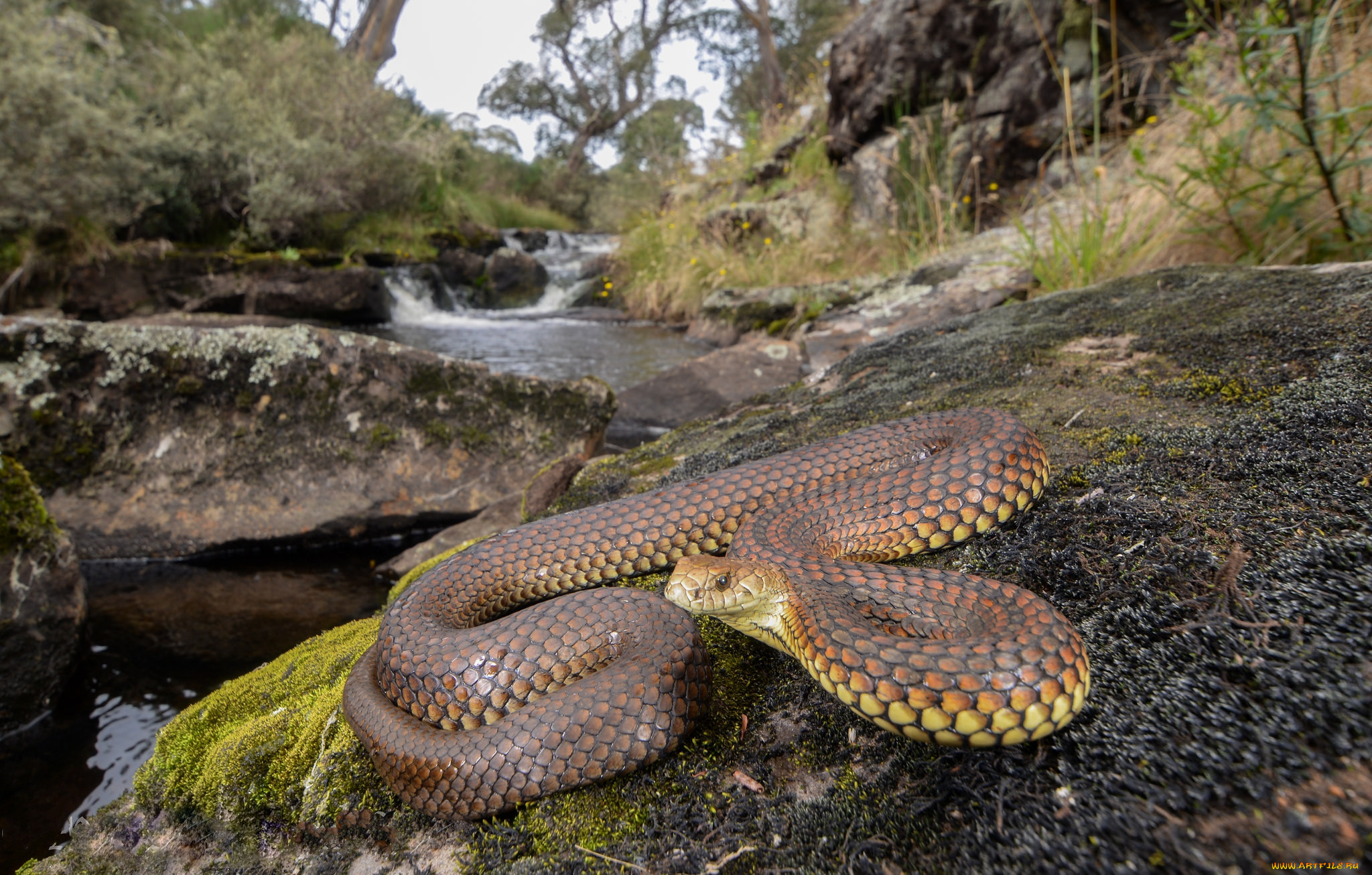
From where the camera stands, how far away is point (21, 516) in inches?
128

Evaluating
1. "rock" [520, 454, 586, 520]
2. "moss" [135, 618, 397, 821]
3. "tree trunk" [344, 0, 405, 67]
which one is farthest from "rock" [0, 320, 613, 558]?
"tree trunk" [344, 0, 405, 67]

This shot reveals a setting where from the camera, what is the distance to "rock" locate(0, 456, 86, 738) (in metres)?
3.03

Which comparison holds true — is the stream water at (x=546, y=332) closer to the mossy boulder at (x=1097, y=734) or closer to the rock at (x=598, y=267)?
the rock at (x=598, y=267)

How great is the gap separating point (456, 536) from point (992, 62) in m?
11.0

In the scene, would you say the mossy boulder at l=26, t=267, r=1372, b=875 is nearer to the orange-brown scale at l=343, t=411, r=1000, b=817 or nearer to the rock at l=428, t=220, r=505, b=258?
the orange-brown scale at l=343, t=411, r=1000, b=817

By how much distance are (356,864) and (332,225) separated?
58.1 feet

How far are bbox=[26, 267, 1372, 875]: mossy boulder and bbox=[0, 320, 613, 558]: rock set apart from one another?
2.35 meters

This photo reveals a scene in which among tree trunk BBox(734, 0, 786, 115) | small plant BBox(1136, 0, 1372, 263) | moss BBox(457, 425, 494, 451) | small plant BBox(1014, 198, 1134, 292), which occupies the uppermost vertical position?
tree trunk BBox(734, 0, 786, 115)

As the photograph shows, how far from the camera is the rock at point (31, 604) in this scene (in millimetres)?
3029

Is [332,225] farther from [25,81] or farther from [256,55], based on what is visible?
[256,55]

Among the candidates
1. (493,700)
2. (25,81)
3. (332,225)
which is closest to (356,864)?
(493,700)

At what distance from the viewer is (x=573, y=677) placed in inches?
74.4

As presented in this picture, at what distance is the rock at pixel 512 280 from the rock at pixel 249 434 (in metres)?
13.5

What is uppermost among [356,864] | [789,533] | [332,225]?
[332,225]
